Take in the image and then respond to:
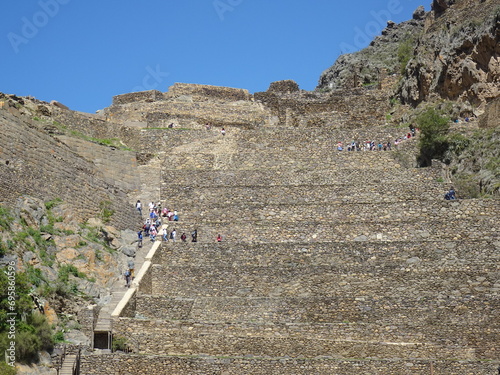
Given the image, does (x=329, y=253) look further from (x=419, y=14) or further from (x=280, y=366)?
(x=419, y=14)

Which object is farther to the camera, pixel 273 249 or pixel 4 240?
pixel 273 249

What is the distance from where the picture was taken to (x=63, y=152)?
3319 centimetres

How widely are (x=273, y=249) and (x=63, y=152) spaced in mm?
9254

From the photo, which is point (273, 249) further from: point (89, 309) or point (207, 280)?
point (89, 309)

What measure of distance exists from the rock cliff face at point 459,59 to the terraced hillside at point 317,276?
5.74 meters

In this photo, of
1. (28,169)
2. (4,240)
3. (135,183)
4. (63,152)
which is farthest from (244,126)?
(4,240)

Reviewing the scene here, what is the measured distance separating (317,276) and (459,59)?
19.6 meters

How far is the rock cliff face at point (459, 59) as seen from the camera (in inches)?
1632

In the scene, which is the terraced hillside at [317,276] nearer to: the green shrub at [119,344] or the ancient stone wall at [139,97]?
the green shrub at [119,344]

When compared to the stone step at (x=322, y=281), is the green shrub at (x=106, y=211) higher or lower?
higher

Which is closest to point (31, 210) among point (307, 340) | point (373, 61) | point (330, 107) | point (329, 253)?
point (329, 253)

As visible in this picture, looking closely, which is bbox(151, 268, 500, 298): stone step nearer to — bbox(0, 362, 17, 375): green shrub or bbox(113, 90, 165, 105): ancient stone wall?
bbox(0, 362, 17, 375): green shrub

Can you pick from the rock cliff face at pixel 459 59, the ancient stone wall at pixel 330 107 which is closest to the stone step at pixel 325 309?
the rock cliff face at pixel 459 59

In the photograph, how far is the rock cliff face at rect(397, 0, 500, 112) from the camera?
4145 centimetres
